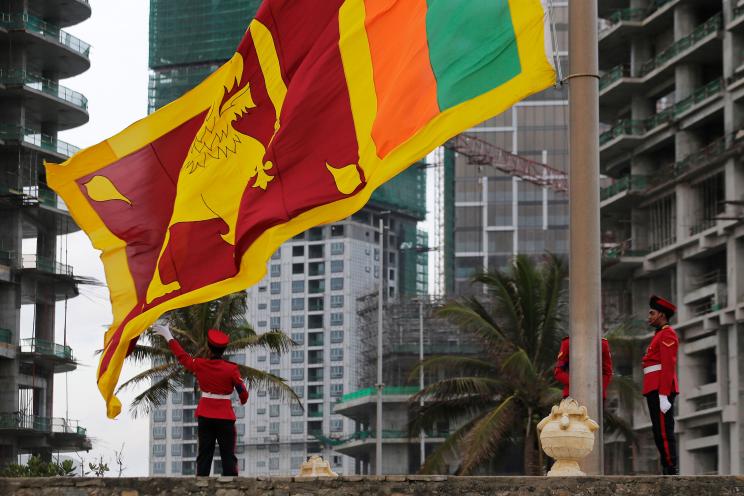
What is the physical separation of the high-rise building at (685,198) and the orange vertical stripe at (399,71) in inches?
1687

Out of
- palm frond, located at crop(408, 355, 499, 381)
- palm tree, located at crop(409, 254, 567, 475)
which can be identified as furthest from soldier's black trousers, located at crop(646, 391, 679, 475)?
palm frond, located at crop(408, 355, 499, 381)

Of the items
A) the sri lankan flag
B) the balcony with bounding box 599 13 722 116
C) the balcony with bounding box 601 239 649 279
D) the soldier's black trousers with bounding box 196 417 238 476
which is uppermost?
the balcony with bounding box 599 13 722 116

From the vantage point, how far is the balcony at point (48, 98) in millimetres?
84562

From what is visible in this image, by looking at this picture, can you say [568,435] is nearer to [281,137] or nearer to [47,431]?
[281,137]

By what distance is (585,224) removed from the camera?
17.4 m

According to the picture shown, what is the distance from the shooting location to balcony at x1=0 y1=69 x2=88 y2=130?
8456cm

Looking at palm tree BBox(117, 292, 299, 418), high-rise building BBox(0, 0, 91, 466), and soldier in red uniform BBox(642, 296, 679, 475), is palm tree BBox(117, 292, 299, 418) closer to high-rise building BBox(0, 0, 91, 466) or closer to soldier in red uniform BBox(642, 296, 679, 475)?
high-rise building BBox(0, 0, 91, 466)

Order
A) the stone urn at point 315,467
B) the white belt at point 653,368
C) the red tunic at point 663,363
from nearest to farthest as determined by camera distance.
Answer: the red tunic at point 663,363 < the white belt at point 653,368 < the stone urn at point 315,467

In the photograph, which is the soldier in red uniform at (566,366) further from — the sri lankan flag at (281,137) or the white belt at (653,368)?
the sri lankan flag at (281,137)

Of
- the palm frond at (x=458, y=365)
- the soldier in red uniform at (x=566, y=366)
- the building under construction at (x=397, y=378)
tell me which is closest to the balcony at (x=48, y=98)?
the building under construction at (x=397, y=378)

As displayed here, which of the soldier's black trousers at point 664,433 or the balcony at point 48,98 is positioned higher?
the balcony at point 48,98

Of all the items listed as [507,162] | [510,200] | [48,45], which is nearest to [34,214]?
[48,45]

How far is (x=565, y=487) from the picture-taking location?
15.2m

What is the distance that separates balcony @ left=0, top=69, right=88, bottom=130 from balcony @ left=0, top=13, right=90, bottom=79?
124 centimetres
